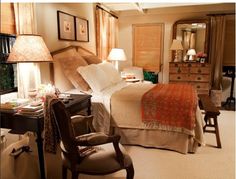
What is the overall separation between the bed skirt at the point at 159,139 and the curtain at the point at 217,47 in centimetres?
320

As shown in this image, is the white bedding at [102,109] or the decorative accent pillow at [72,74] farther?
the decorative accent pillow at [72,74]

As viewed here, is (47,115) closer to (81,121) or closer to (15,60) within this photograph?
(81,121)

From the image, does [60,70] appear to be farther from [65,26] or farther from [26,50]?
[26,50]

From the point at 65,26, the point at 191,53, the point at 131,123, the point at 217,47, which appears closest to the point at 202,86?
the point at 191,53

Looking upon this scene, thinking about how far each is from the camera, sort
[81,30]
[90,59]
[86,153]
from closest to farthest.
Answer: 1. [86,153]
2. [90,59]
3. [81,30]

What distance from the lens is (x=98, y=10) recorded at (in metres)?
4.43

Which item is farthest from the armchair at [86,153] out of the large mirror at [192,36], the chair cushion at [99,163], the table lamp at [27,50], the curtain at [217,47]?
the curtain at [217,47]

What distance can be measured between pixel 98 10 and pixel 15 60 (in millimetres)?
2821

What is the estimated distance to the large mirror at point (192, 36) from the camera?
17.5 feet

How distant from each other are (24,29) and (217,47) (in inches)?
177

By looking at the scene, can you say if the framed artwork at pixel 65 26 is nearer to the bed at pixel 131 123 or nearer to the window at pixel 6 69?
the bed at pixel 131 123

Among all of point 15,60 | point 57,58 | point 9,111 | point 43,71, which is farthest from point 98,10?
point 9,111

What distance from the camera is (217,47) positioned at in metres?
5.30

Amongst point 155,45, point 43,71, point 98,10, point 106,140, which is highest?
point 98,10
